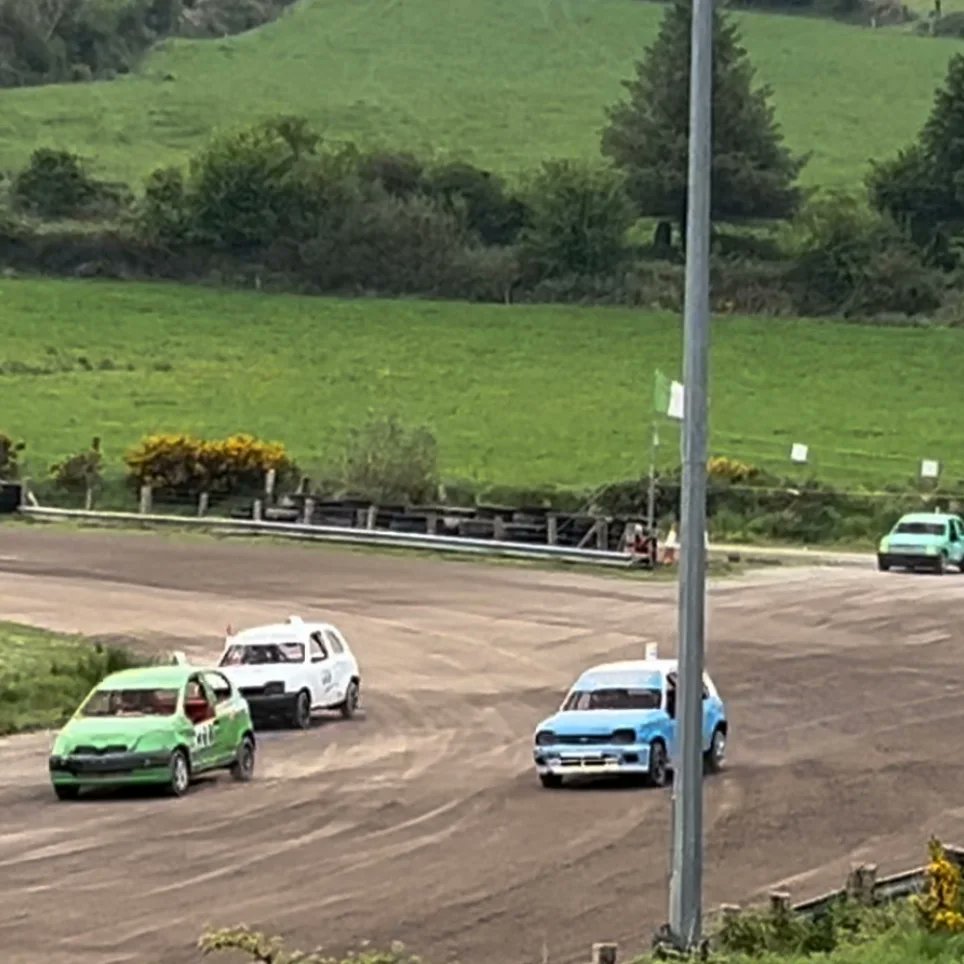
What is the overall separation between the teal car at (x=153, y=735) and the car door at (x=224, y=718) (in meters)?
0.01

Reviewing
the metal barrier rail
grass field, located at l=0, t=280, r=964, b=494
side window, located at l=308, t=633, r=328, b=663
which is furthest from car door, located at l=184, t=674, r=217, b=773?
grass field, located at l=0, t=280, r=964, b=494

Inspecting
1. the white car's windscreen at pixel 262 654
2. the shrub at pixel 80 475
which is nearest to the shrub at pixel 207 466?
the shrub at pixel 80 475

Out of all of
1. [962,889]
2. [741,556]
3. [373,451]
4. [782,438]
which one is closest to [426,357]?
[782,438]

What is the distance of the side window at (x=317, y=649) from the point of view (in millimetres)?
36531

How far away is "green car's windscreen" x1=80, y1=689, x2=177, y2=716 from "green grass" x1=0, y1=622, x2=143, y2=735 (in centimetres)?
587

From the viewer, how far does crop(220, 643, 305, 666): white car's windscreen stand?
1433 inches

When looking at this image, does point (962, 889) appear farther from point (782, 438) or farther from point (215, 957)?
point (782, 438)

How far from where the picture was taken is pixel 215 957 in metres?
19.0

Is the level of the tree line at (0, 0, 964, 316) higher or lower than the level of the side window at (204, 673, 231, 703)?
higher

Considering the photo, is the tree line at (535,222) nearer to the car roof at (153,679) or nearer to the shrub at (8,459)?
the shrub at (8,459)

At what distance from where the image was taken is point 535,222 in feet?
384

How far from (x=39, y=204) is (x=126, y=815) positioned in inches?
3732

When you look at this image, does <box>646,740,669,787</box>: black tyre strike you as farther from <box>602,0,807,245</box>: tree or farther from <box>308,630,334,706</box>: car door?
<box>602,0,807,245</box>: tree

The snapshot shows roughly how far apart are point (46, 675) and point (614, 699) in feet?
35.8
